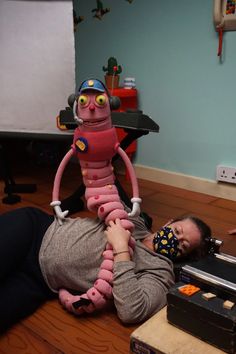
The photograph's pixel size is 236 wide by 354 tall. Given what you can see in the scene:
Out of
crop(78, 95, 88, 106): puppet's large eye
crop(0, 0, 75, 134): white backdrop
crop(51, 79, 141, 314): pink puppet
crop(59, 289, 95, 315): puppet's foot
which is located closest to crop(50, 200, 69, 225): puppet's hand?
crop(51, 79, 141, 314): pink puppet

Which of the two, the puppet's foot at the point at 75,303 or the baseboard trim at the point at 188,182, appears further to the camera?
the baseboard trim at the point at 188,182

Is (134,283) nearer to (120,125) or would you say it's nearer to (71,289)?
(71,289)

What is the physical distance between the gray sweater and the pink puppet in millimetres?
38

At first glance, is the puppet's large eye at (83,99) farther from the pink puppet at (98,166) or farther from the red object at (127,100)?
the red object at (127,100)

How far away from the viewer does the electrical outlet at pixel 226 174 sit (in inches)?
84.5

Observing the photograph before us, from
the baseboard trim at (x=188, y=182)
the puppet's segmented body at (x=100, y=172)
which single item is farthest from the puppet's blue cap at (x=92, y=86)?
the baseboard trim at (x=188, y=182)

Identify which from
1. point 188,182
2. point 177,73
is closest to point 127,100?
point 177,73

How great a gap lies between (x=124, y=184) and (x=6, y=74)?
943 millimetres

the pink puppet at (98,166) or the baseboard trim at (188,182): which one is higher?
the pink puppet at (98,166)

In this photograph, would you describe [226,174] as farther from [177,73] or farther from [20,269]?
[20,269]

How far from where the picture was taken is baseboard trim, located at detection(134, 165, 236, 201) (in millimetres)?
2217

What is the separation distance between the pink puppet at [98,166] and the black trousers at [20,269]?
8 centimetres

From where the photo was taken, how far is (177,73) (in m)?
2.28

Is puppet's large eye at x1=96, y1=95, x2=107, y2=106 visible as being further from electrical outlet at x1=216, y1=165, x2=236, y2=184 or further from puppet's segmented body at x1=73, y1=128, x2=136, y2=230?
electrical outlet at x1=216, y1=165, x2=236, y2=184
